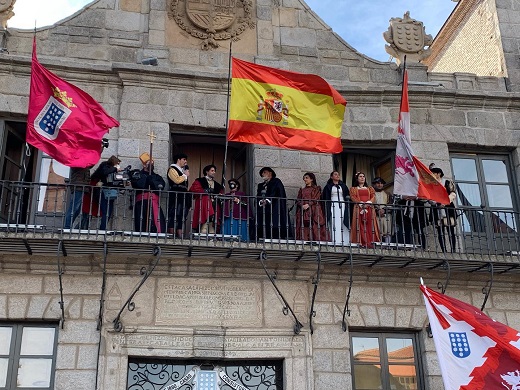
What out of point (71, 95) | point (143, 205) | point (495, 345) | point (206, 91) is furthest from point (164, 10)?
point (495, 345)

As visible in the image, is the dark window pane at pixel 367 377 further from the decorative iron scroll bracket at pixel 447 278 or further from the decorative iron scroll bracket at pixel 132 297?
the decorative iron scroll bracket at pixel 132 297

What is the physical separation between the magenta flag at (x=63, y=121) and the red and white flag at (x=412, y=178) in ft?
14.5

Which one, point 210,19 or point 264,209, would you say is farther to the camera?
point 210,19

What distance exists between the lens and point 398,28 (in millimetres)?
13992

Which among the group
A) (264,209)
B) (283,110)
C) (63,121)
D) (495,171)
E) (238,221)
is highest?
(283,110)

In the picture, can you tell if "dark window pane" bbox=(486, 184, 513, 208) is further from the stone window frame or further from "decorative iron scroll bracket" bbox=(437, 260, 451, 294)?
the stone window frame

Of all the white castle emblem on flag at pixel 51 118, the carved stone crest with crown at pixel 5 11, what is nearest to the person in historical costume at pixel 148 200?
the white castle emblem on flag at pixel 51 118

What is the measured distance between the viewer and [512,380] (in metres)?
9.70

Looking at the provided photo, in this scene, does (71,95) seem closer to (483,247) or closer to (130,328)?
(130,328)

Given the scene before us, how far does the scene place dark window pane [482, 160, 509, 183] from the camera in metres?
13.3

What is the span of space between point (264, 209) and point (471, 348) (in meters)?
3.58

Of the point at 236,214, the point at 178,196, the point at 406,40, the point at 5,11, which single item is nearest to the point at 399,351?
the point at 236,214

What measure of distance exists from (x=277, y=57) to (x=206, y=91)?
1.61m

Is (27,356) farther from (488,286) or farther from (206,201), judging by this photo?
(488,286)
